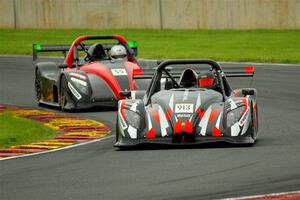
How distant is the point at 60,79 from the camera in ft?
68.1

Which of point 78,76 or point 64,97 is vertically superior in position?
point 78,76

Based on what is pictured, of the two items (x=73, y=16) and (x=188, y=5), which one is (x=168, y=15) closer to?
(x=188, y=5)

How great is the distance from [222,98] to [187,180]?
13.1ft

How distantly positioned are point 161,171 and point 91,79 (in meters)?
8.52

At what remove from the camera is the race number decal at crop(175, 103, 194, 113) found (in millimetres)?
14250

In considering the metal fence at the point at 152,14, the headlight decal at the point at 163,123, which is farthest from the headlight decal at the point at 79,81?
the metal fence at the point at 152,14

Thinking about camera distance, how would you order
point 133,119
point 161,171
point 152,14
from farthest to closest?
point 152,14 → point 133,119 → point 161,171

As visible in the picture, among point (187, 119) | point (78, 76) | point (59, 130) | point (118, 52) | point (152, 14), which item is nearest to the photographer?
point (187, 119)

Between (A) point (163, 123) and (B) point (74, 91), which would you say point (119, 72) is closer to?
(B) point (74, 91)

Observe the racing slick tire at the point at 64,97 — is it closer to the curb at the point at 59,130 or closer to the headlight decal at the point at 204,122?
the curb at the point at 59,130

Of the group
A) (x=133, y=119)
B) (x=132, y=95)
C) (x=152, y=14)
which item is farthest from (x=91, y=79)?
(x=152, y=14)

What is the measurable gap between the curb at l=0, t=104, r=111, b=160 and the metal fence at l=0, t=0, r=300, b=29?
2141cm

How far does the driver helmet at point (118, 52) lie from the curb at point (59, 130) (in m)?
1.85

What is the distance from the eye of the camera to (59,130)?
1744 centimetres
